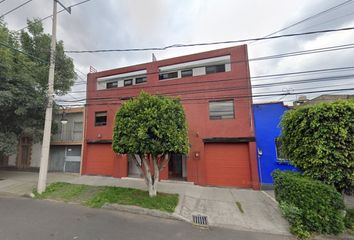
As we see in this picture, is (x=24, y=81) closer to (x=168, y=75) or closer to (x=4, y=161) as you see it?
(x=168, y=75)

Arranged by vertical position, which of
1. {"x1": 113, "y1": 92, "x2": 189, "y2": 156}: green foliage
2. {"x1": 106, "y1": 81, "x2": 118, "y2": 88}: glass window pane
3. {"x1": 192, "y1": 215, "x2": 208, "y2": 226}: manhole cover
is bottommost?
{"x1": 192, "y1": 215, "x2": 208, "y2": 226}: manhole cover

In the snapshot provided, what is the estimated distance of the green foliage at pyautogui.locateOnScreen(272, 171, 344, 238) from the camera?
4.85 meters

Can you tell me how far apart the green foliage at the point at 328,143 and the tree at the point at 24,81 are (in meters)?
11.7

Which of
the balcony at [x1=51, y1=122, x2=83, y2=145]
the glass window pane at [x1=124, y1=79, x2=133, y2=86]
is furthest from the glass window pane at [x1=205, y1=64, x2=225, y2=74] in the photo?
the balcony at [x1=51, y1=122, x2=83, y2=145]

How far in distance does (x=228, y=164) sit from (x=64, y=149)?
12.6 metres

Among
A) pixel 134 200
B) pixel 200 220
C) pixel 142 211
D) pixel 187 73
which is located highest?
pixel 187 73

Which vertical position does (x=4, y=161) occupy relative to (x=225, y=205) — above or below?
above

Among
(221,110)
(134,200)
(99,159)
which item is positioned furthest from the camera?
(99,159)

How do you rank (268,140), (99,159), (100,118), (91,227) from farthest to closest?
(100,118) → (99,159) → (268,140) → (91,227)

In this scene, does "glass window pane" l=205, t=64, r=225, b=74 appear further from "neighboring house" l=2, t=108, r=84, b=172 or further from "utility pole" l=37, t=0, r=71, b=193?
"neighboring house" l=2, t=108, r=84, b=172

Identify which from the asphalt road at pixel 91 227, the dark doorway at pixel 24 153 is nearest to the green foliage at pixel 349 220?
the asphalt road at pixel 91 227

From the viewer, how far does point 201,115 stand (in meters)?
11.2

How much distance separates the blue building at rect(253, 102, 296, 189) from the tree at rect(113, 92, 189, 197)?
530 cm

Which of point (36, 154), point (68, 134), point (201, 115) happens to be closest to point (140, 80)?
point (201, 115)
